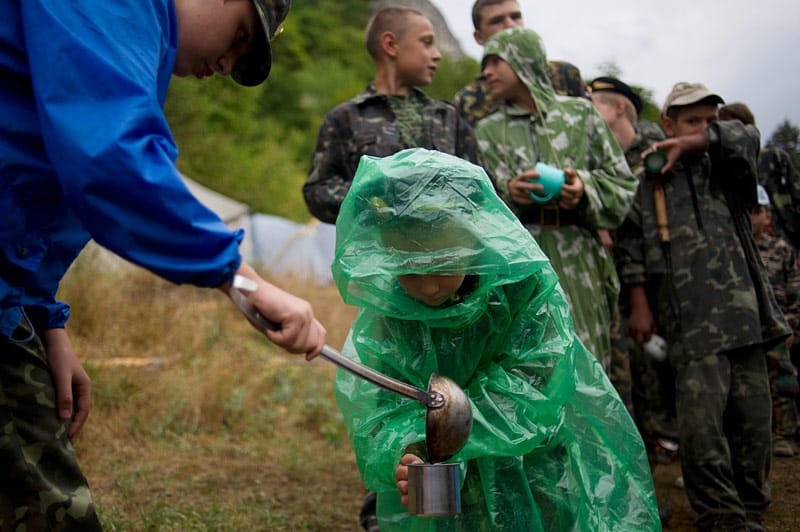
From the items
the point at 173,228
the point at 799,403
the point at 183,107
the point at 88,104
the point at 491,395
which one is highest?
the point at 88,104

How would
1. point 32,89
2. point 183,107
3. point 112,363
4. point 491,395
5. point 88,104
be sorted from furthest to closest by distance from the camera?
point 183,107
point 112,363
point 491,395
point 32,89
point 88,104

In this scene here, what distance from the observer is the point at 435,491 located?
6.82ft

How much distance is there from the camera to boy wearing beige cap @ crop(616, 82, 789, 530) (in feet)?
12.2

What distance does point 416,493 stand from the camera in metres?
2.09

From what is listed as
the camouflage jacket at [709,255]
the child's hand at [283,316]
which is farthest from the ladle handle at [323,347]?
the camouflage jacket at [709,255]

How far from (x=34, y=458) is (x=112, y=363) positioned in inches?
178

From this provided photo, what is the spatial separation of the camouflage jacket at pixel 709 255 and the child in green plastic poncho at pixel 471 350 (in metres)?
1.43

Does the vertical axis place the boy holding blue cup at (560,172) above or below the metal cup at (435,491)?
above

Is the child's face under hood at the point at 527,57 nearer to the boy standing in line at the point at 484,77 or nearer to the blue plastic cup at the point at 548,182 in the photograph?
the boy standing in line at the point at 484,77

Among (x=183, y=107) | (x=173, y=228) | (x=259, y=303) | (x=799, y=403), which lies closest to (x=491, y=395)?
(x=259, y=303)

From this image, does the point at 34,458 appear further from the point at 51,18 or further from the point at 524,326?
the point at 524,326

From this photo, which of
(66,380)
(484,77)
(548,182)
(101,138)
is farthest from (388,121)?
(101,138)

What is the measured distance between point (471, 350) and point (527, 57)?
1941 millimetres

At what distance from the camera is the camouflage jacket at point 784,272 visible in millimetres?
5688
